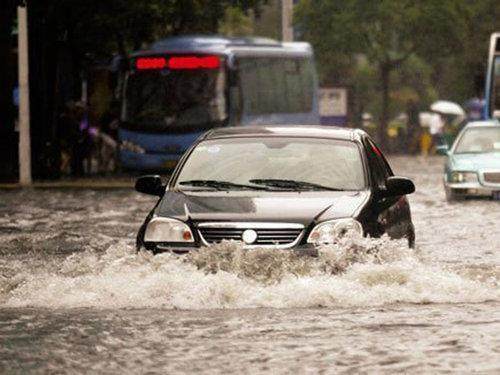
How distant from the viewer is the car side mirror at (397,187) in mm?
13953

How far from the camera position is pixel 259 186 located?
13695 mm

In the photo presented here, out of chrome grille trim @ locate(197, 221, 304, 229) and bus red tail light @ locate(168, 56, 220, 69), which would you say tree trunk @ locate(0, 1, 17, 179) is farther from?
chrome grille trim @ locate(197, 221, 304, 229)

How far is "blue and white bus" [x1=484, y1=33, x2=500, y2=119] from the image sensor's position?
4112cm

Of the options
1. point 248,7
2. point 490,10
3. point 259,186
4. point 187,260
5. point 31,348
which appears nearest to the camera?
point 31,348

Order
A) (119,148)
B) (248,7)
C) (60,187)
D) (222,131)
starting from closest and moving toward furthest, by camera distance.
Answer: (222,131) → (60,187) → (119,148) → (248,7)

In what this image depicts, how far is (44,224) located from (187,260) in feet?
36.8

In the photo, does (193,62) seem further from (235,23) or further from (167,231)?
(167,231)

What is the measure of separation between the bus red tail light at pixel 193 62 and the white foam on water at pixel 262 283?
26157 mm

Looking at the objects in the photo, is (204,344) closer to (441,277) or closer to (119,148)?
(441,277)

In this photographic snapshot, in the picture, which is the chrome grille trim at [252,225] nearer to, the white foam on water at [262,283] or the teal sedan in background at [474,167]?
the white foam on water at [262,283]

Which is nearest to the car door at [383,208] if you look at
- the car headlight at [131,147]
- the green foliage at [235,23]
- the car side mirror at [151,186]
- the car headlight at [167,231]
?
the car headlight at [167,231]

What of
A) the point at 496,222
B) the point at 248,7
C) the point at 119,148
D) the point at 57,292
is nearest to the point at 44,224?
the point at 496,222

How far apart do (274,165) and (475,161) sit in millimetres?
15901

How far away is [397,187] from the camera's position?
45.9 feet
